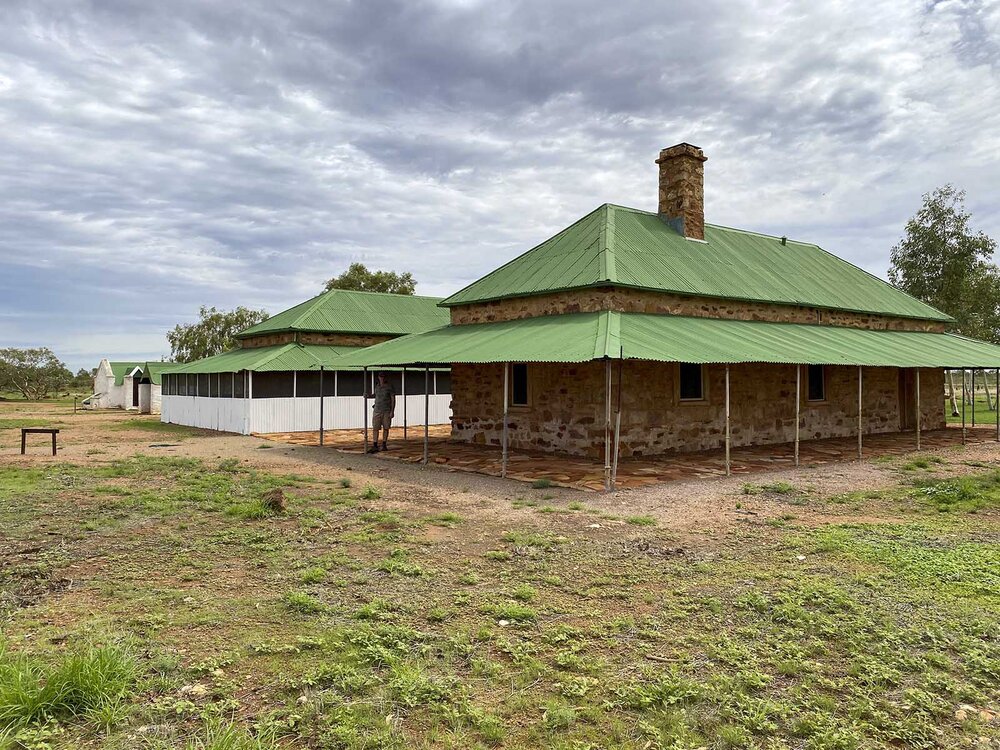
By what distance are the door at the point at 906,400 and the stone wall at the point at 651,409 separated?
1.51 m

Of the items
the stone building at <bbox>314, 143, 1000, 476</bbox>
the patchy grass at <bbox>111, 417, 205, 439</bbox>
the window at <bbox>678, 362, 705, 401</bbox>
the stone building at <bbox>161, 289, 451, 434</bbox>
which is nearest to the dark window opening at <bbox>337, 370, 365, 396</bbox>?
the stone building at <bbox>161, 289, 451, 434</bbox>

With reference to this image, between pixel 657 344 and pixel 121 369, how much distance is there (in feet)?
159

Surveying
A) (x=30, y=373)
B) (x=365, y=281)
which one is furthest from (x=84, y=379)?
(x=365, y=281)

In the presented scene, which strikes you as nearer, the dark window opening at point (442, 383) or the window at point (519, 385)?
the window at point (519, 385)

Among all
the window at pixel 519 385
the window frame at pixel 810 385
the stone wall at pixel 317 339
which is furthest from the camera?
the stone wall at pixel 317 339

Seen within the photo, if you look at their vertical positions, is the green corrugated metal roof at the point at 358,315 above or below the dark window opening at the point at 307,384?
above

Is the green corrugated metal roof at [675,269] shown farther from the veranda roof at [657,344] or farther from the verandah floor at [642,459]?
the verandah floor at [642,459]

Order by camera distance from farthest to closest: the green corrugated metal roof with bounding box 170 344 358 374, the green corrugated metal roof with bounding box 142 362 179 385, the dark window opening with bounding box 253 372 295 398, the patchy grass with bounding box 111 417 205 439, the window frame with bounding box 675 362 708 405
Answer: the green corrugated metal roof with bounding box 142 362 179 385
the patchy grass with bounding box 111 417 205 439
the dark window opening with bounding box 253 372 295 398
the green corrugated metal roof with bounding box 170 344 358 374
the window frame with bounding box 675 362 708 405

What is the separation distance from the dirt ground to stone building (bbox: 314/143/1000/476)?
1152 mm

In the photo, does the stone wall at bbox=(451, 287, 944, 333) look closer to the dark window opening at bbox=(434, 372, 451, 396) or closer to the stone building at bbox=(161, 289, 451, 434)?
the stone building at bbox=(161, 289, 451, 434)

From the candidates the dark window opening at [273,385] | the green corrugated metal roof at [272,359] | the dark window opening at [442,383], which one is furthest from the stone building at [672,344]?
the dark window opening at [442,383]

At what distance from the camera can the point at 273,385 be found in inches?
871

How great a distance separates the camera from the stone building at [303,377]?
22.0m

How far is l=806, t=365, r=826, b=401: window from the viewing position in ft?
56.4
